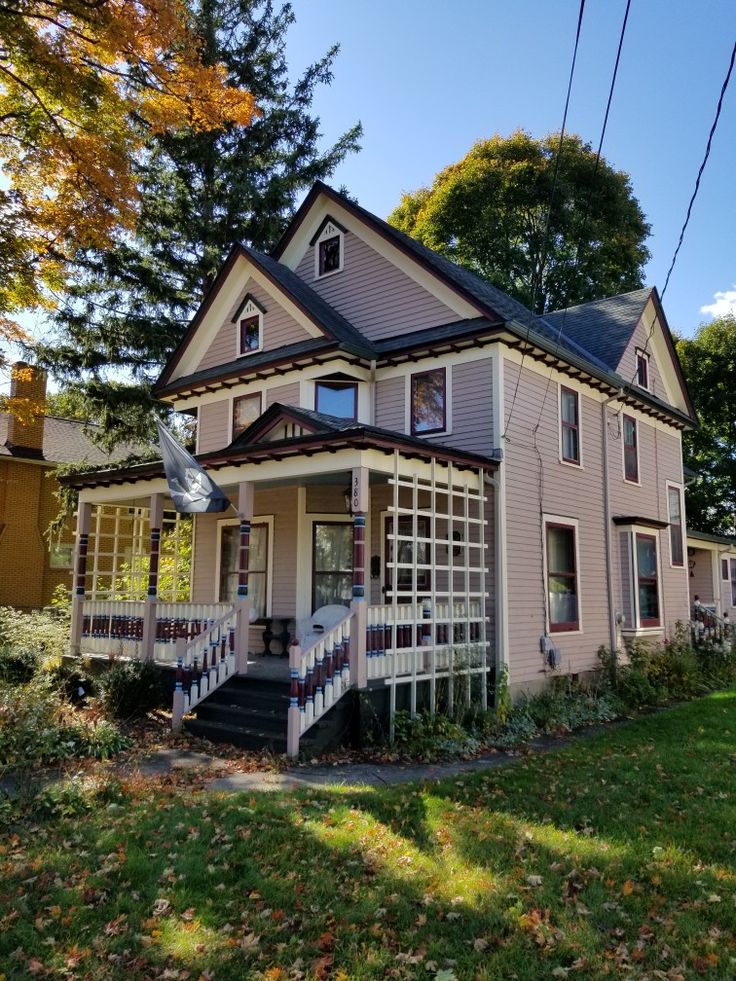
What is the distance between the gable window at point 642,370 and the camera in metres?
16.6

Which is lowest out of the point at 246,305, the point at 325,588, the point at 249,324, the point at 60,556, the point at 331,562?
the point at 325,588

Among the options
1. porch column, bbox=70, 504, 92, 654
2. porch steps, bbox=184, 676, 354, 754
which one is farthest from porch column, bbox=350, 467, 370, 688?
porch column, bbox=70, 504, 92, 654

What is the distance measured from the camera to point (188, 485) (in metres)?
10.3

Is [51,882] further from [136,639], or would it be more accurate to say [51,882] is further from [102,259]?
[102,259]

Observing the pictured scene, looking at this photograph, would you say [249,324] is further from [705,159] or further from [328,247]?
[705,159]

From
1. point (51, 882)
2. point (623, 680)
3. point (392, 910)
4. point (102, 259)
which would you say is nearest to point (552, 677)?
point (623, 680)

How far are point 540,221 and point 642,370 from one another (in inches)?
682

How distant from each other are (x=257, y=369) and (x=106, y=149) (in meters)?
4.50

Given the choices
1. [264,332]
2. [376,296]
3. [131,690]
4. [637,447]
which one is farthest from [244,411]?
[637,447]

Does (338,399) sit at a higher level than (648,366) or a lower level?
lower

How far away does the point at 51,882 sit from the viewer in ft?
15.4

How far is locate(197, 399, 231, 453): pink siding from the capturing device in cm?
1491

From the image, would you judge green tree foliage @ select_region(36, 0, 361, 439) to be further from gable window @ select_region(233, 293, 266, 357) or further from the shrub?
the shrub

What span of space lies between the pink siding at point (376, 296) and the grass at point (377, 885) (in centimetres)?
862
